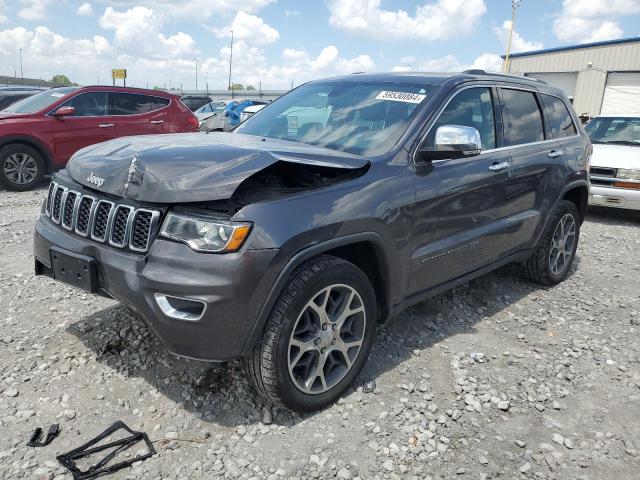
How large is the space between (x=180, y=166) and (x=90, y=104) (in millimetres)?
7727

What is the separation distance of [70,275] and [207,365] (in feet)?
3.16

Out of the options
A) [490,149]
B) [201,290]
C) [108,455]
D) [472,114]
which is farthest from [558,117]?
[108,455]

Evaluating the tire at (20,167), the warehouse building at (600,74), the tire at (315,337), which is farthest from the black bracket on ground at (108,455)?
the warehouse building at (600,74)

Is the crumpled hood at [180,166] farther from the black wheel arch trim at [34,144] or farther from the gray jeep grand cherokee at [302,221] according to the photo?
the black wheel arch trim at [34,144]

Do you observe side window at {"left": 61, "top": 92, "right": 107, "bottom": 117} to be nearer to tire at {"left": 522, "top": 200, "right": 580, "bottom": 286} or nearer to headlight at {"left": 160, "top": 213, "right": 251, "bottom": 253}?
tire at {"left": 522, "top": 200, "right": 580, "bottom": 286}

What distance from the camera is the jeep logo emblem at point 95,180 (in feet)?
9.01

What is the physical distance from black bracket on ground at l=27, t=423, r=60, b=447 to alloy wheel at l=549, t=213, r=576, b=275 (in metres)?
4.12

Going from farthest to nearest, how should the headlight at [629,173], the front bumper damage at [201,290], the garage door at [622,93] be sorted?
the garage door at [622,93] < the headlight at [629,173] < the front bumper damage at [201,290]

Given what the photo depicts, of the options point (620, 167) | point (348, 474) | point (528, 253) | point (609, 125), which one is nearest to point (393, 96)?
point (528, 253)

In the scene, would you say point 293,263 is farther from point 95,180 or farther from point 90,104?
point 90,104

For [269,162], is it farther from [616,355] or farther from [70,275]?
[616,355]

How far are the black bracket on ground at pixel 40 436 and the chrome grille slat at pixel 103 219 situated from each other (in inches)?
37.4

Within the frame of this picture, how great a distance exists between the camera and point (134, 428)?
2.70 metres

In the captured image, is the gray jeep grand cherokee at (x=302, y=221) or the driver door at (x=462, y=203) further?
the driver door at (x=462, y=203)
